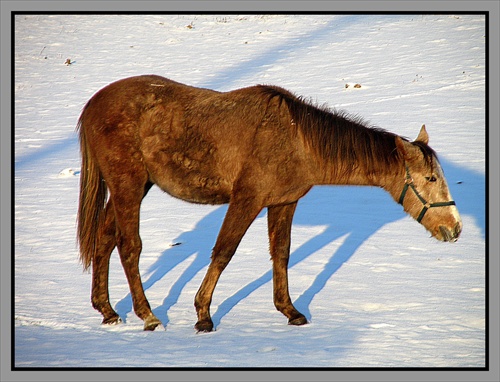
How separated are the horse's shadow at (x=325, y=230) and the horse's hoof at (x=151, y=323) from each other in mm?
297

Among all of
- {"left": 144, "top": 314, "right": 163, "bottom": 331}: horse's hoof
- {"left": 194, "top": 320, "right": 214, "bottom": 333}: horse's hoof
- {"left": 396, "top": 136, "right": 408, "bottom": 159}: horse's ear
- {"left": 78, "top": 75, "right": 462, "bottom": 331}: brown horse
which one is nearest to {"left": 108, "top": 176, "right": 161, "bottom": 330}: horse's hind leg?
{"left": 78, "top": 75, "right": 462, "bottom": 331}: brown horse

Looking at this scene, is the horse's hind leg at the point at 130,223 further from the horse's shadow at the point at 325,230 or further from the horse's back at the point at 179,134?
the horse's shadow at the point at 325,230

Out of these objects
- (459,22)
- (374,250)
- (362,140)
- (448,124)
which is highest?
(459,22)

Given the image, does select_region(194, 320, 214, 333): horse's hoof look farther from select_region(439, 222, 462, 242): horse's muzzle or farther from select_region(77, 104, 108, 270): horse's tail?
select_region(439, 222, 462, 242): horse's muzzle

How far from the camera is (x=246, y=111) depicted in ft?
22.0

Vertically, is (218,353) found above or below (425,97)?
below

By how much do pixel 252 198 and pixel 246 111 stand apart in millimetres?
910

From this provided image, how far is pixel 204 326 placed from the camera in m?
6.53

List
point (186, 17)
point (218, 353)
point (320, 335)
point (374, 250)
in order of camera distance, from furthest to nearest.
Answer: point (186, 17)
point (374, 250)
point (320, 335)
point (218, 353)

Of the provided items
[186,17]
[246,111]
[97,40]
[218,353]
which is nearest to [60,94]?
[97,40]

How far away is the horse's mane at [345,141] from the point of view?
6.57 metres

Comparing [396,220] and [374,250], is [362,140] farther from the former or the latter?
[396,220]

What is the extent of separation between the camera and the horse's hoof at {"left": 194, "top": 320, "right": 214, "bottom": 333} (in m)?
6.52

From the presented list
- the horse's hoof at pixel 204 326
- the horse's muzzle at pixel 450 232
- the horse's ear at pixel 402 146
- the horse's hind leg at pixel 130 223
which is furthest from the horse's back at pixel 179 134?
the horse's muzzle at pixel 450 232
